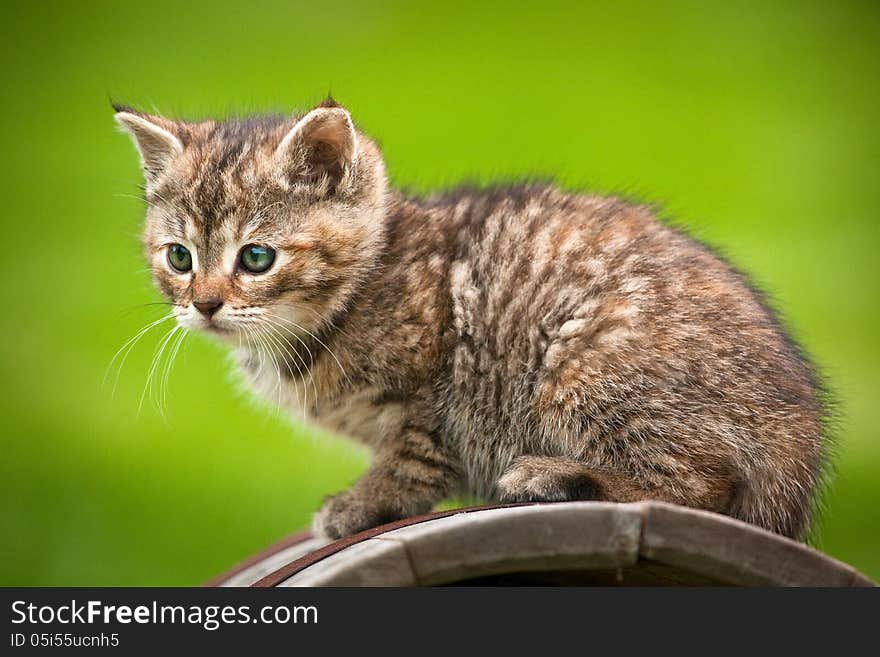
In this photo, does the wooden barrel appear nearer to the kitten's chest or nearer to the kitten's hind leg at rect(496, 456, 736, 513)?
the kitten's hind leg at rect(496, 456, 736, 513)

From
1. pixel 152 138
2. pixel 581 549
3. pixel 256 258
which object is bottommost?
pixel 581 549

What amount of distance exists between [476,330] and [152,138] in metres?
1.08

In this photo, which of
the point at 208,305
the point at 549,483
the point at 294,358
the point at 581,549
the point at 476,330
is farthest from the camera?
the point at 294,358

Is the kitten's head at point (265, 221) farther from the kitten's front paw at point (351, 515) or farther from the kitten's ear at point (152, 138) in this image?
the kitten's front paw at point (351, 515)

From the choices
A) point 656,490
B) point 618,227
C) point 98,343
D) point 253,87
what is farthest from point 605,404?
point 253,87

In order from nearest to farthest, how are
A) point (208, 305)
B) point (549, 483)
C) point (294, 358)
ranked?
point (549, 483)
point (208, 305)
point (294, 358)

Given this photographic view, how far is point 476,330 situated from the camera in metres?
2.80

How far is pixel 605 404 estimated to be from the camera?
2547 millimetres

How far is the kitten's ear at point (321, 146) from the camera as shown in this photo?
277 centimetres

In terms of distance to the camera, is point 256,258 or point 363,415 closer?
point 256,258

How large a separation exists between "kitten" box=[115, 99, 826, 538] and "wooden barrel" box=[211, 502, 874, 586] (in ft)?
1.36

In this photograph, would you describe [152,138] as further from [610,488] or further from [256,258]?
[610,488]

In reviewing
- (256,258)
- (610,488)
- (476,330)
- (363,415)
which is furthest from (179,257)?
(610,488)

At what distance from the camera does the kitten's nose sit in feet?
8.79
